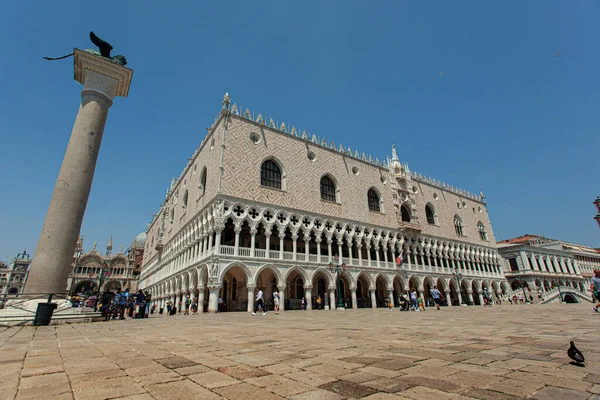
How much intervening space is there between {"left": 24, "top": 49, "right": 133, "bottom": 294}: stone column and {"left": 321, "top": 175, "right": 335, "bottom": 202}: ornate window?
1628 cm

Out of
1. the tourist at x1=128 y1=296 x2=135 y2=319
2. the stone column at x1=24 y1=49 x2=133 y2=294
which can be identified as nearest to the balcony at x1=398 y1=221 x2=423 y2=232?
the tourist at x1=128 y1=296 x2=135 y2=319

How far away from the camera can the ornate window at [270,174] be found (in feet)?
76.2

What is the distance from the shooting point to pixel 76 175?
39.5 feet

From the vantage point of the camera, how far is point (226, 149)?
21.5 m

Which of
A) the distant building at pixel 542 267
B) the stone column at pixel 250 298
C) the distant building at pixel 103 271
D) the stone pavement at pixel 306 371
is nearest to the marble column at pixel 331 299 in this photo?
the stone column at pixel 250 298

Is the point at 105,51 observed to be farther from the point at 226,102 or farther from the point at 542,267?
the point at 542,267

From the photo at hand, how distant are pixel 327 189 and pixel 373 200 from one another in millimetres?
5980

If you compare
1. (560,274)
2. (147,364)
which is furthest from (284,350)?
(560,274)

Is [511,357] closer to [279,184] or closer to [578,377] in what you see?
[578,377]

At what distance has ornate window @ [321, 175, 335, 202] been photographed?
2656 cm

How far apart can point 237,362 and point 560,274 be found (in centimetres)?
6273

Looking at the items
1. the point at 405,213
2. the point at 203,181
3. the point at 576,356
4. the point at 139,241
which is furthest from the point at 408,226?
the point at 139,241

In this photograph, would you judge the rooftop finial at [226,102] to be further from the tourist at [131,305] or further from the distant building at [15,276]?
the distant building at [15,276]

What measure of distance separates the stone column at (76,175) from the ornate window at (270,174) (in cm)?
1052
